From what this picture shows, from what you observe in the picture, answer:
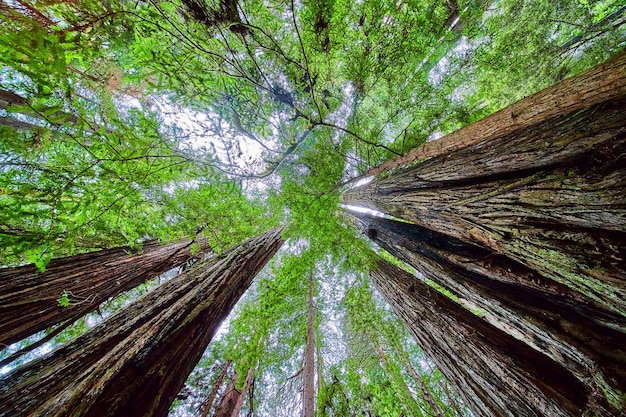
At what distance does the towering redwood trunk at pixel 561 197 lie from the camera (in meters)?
1.39

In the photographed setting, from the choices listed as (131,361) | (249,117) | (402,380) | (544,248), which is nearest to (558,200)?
(544,248)

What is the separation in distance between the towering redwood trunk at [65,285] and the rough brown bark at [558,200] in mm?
3738

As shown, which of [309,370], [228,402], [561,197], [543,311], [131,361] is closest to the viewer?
[131,361]

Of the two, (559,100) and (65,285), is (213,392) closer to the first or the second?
(65,285)

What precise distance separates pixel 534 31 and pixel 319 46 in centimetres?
338

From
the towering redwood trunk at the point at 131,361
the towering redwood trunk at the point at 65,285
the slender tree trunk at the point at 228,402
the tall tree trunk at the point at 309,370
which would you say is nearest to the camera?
the towering redwood trunk at the point at 131,361

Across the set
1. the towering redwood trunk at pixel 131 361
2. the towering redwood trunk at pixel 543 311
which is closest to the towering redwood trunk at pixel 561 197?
the towering redwood trunk at pixel 543 311

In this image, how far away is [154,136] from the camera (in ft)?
6.07

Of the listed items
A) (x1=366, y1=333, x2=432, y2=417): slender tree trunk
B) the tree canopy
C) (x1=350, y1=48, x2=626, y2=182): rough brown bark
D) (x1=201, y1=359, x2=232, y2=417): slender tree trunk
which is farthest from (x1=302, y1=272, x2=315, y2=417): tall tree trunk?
(x1=350, y1=48, x2=626, y2=182): rough brown bark

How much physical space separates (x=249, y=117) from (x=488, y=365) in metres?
3.46

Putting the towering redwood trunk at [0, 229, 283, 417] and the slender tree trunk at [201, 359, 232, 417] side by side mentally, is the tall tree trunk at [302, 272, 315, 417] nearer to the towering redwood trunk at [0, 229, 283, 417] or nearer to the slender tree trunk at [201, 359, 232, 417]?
the slender tree trunk at [201, 359, 232, 417]

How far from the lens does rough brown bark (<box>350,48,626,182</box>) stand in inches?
55.8

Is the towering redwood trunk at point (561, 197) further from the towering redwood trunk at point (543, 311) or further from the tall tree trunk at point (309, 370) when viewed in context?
the tall tree trunk at point (309, 370)

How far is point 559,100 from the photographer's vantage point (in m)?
1.63
